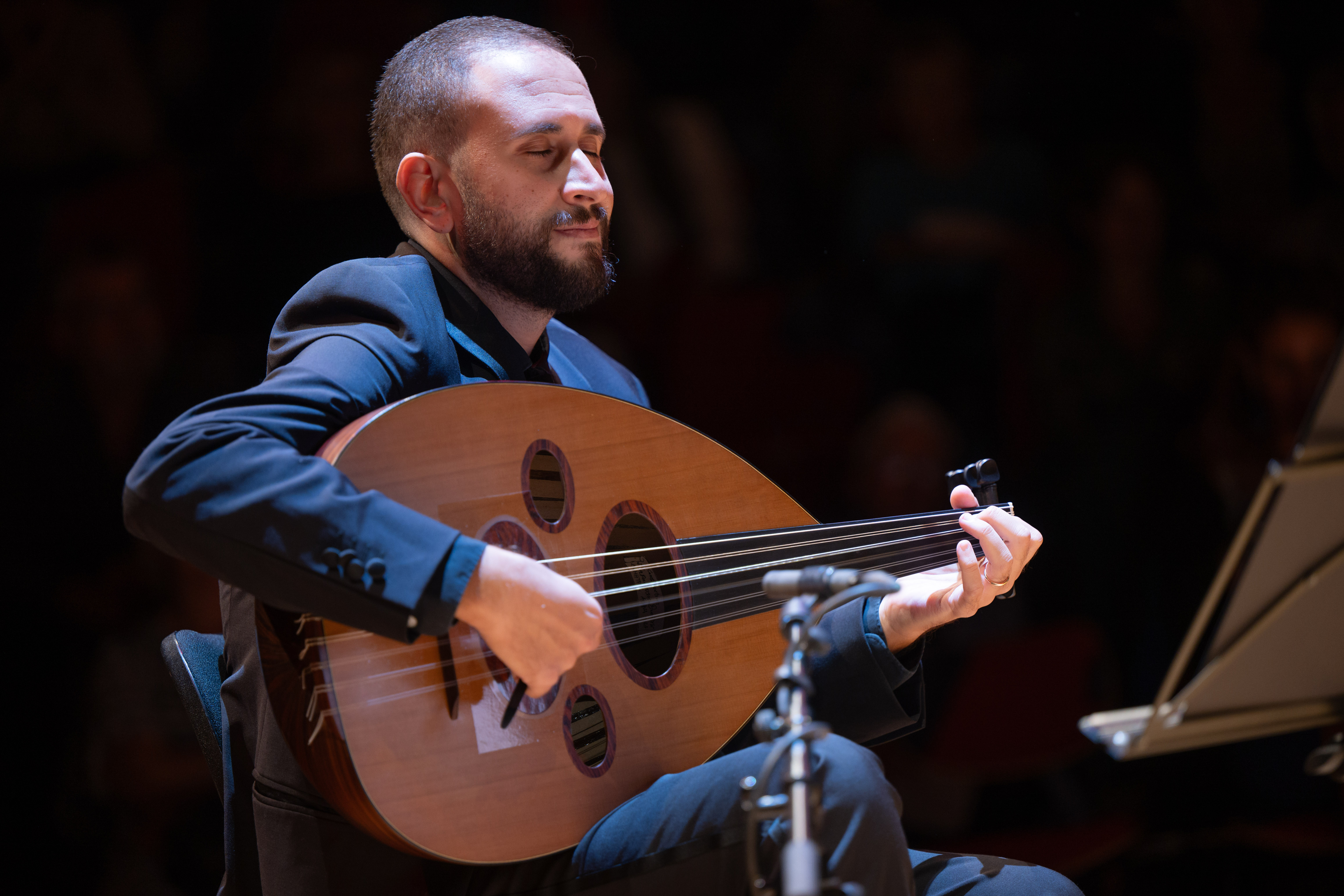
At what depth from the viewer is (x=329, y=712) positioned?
1.34 m

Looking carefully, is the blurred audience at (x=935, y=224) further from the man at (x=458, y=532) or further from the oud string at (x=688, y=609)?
the oud string at (x=688, y=609)

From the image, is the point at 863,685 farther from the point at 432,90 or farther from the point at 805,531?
the point at 432,90

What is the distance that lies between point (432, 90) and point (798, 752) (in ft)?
4.14

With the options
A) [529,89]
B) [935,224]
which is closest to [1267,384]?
[935,224]

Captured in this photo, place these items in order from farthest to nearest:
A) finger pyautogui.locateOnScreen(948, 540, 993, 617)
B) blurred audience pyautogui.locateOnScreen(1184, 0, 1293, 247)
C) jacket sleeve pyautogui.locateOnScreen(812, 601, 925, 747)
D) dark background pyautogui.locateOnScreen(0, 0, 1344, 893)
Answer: blurred audience pyautogui.locateOnScreen(1184, 0, 1293, 247) < dark background pyautogui.locateOnScreen(0, 0, 1344, 893) < jacket sleeve pyautogui.locateOnScreen(812, 601, 925, 747) < finger pyautogui.locateOnScreen(948, 540, 993, 617)

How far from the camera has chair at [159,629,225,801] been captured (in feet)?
5.22

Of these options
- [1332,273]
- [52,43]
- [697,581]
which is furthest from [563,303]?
[1332,273]

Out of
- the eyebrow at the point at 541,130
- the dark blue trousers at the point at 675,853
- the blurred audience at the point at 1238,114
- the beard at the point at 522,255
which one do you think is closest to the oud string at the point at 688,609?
the dark blue trousers at the point at 675,853

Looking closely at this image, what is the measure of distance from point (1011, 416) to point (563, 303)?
2.11 m

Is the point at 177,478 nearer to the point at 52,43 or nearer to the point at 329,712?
the point at 329,712

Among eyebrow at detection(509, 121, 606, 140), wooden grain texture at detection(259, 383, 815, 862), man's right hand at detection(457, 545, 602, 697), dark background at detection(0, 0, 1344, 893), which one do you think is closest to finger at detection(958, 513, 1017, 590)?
wooden grain texture at detection(259, 383, 815, 862)

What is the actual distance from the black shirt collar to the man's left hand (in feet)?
2.22

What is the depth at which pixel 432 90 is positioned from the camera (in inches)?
74.0

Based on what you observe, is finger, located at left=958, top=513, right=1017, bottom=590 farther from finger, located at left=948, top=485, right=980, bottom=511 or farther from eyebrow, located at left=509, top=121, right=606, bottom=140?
eyebrow, located at left=509, top=121, right=606, bottom=140
